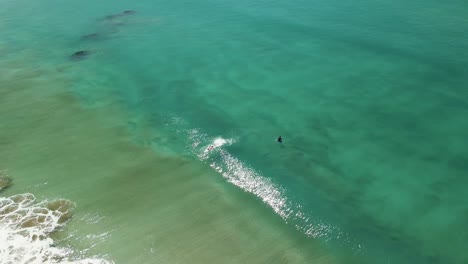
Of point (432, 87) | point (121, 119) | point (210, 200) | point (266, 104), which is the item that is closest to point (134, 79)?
point (121, 119)

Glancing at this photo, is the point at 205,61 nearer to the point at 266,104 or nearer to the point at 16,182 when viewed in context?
the point at 266,104

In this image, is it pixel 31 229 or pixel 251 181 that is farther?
pixel 251 181

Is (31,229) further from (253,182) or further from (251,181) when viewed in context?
(253,182)

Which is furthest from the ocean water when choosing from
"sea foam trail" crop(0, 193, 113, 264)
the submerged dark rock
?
the submerged dark rock

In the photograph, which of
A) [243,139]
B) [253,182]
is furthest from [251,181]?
[243,139]

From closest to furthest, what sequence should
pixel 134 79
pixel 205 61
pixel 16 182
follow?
1. pixel 16 182
2. pixel 134 79
3. pixel 205 61

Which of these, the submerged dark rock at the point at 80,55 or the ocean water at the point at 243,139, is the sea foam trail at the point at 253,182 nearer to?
the ocean water at the point at 243,139

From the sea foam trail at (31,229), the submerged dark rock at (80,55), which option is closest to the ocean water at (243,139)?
the sea foam trail at (31,229)
